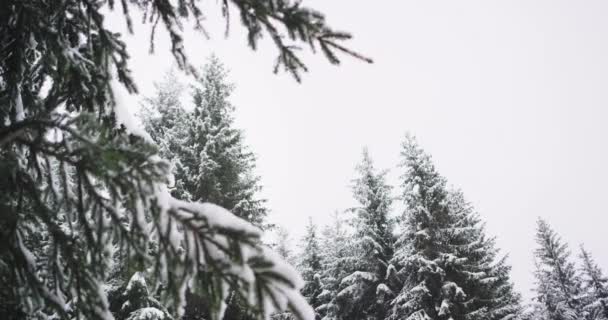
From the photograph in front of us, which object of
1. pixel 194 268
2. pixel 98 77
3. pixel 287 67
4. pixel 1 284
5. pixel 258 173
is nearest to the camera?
pixel 194 268

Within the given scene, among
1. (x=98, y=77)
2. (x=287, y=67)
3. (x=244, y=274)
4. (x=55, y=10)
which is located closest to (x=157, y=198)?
(x=244, y=274)

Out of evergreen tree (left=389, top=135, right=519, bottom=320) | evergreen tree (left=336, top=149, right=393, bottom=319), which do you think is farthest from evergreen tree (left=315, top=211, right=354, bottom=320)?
evergreen tree (left=389, top=135, right=519, bottom=320)

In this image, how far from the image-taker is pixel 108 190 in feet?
8.45

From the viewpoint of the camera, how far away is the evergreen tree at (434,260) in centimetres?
1748

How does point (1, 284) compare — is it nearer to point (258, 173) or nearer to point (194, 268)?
point (194, 268)

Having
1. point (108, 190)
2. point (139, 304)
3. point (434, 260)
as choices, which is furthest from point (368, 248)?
point (108, 190)

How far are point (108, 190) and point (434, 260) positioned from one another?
17.0 m

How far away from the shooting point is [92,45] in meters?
3.51

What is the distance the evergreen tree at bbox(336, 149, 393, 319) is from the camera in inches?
826

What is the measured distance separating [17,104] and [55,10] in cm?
83

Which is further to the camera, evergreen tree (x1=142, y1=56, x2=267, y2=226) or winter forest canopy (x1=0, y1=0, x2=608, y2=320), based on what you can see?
evergreen tree (x1=142, y1=56, x2=267, y2=226)

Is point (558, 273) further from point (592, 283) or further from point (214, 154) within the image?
point (214, 154)

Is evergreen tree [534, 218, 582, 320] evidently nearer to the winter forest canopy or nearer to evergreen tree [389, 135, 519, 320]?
evergreen tree [389, 135, 519, 320]

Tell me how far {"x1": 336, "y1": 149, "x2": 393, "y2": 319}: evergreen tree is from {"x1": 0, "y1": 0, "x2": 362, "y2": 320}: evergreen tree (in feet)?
60.6
